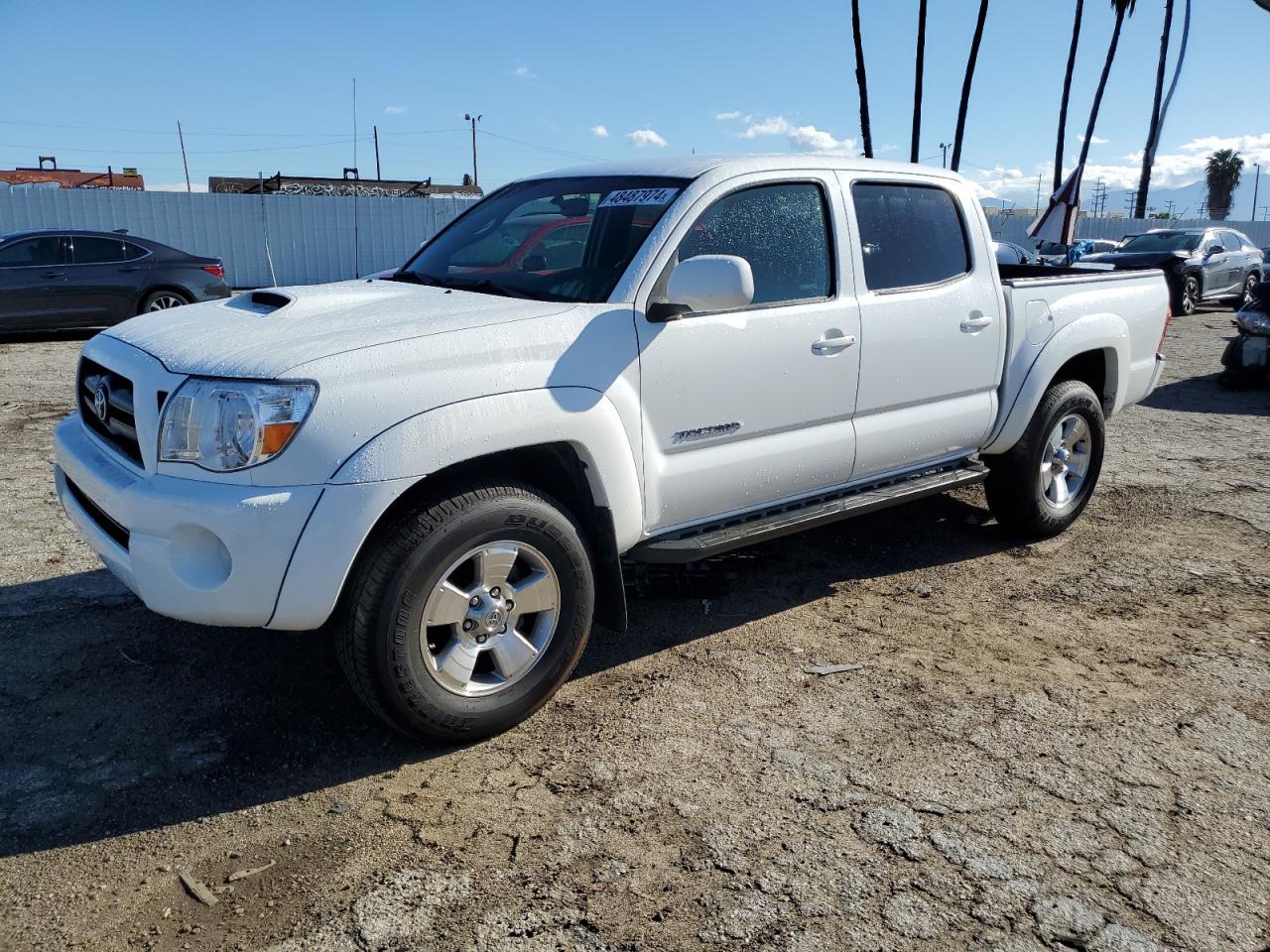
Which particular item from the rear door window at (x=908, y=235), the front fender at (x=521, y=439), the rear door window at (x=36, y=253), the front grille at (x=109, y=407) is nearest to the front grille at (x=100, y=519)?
the front grille at (x=109, y=407)

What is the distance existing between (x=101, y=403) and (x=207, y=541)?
36.5 inches

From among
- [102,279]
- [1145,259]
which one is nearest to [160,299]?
[102,279]

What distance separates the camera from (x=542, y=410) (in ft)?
10.6

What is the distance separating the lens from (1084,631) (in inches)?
171

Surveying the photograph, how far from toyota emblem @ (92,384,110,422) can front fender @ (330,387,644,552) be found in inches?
44.4

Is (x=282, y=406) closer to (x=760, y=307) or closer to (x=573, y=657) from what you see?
(x=573, y=657)

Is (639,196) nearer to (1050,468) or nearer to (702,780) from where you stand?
(702,780)

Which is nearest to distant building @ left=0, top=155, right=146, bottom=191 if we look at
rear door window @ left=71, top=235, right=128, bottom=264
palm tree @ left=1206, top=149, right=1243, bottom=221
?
rear door window @ left=71, top=235, right=128, bottom=264

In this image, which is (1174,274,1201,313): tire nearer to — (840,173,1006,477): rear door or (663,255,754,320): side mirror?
(840,173,1006,477): rear door

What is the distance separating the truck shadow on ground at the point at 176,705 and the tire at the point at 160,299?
9.11 metres

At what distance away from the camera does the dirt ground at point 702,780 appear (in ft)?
8.30

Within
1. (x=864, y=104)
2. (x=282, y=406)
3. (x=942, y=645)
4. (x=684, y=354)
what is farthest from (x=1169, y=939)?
(x=864, y=104)

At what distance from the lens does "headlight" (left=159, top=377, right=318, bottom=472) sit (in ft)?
9.32

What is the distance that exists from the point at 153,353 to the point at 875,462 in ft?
9.43
